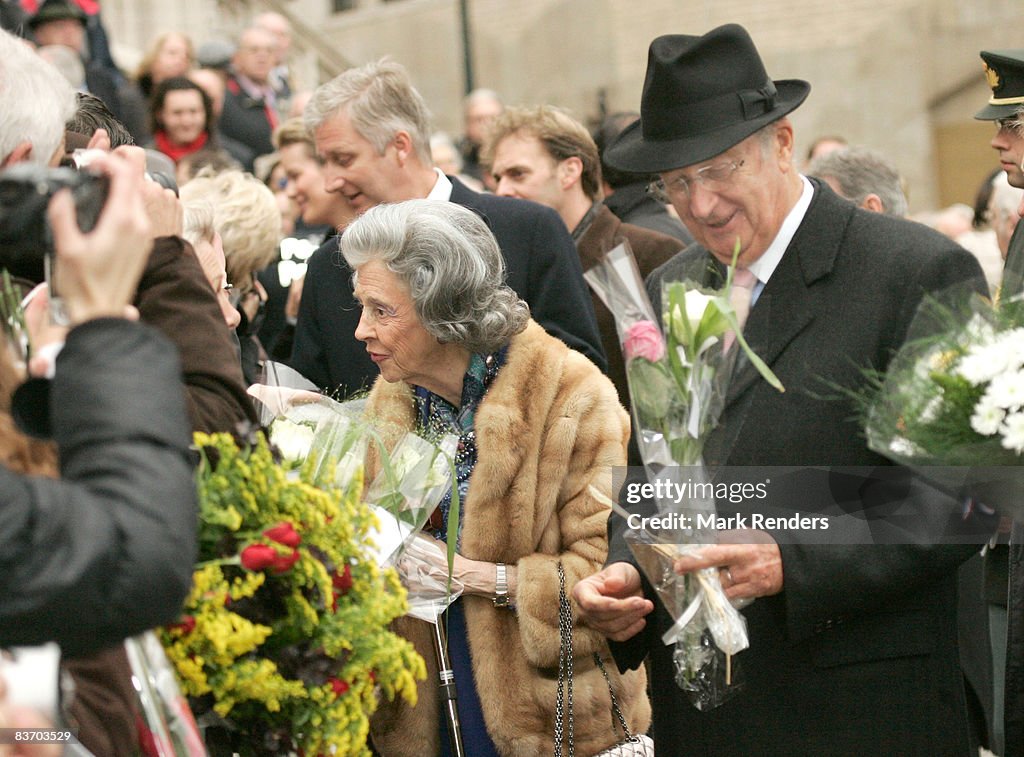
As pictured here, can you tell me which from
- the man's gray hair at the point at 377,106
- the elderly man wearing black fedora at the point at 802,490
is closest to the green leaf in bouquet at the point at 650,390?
the elderly man wearing black fedora at the point at 802,490

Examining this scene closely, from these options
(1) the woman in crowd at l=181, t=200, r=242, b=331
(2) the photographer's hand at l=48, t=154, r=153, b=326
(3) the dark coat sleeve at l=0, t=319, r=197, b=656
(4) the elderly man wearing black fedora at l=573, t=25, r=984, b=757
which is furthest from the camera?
(1) the woman in crowd at l=181, t=200, r=242, b=331

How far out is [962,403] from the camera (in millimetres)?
2791

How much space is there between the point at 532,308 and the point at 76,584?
3.48 m

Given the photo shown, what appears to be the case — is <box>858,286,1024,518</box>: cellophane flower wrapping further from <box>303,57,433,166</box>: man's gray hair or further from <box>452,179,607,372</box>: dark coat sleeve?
<box>303,57,433,166</box>: man's gray hair

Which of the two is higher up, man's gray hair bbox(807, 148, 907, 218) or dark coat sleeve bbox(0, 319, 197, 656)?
dark coat sleeve bbox(0, 319, 197, 656)

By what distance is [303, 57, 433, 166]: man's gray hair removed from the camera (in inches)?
219

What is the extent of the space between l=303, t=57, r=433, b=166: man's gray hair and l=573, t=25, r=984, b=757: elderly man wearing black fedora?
87.3 inches

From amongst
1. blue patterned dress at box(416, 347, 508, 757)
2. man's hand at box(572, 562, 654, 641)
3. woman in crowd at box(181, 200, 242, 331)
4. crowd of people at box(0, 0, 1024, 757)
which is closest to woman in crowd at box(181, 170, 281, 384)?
crowd of people at box(0, 0, 1024, 757)

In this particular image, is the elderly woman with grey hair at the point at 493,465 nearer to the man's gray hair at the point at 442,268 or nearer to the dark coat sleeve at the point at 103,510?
the man's gray hair at the point at 442,268

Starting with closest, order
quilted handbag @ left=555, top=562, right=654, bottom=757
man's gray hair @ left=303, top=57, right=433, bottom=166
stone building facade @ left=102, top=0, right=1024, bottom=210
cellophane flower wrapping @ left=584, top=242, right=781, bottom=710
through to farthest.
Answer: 1. cellophane flower wrapping @ left=584, top=242, right=781, bottom=710
2. quilted handbag @ left=555, top=562, right=654, bottom=757
3. man's gray hair @ left=303, top=57, right=433, bottom=166
4. stone building facade @ left=102, top=0, right=1024, bottom=210

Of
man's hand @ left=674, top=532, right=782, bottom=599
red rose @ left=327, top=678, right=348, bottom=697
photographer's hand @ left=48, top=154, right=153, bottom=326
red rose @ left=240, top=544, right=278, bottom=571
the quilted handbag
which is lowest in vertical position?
the quilted handbag

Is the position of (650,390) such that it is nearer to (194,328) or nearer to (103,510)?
(194,328)

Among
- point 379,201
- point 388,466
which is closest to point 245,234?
point 379,201

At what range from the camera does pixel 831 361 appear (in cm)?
324
